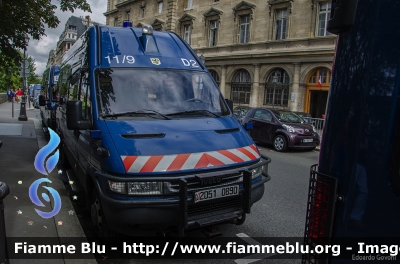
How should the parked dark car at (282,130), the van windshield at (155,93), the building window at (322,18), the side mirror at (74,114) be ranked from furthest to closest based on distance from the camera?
the building window at (322,18)
the parked dark car at (282,130)
the van windshield at (155,93)
the side mirror at (74,114)

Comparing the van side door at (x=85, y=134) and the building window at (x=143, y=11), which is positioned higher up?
the building window at (x=143, y=11)

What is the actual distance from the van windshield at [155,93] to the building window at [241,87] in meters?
26.3

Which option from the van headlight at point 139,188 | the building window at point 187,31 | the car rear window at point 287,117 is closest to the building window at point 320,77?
the car rear window at point 287,117

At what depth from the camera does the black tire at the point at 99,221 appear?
3.85 m

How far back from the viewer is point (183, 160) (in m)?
3.50

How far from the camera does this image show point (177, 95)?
15.0ft

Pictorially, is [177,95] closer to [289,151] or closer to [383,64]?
[383,64]

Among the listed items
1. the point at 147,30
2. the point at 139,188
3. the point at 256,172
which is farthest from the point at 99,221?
the point at 147,30

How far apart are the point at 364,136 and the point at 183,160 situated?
1994 millimetres

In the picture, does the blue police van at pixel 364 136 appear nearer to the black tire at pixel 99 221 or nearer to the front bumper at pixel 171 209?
the front bumper at pixel 171 209

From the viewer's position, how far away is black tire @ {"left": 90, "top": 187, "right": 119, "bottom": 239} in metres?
3.85

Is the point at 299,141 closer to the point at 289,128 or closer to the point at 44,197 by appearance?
the point at 289,128

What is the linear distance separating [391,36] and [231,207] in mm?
2452

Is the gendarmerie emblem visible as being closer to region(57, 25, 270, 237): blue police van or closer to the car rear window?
region(57, 25, 270, 237): blue police van
